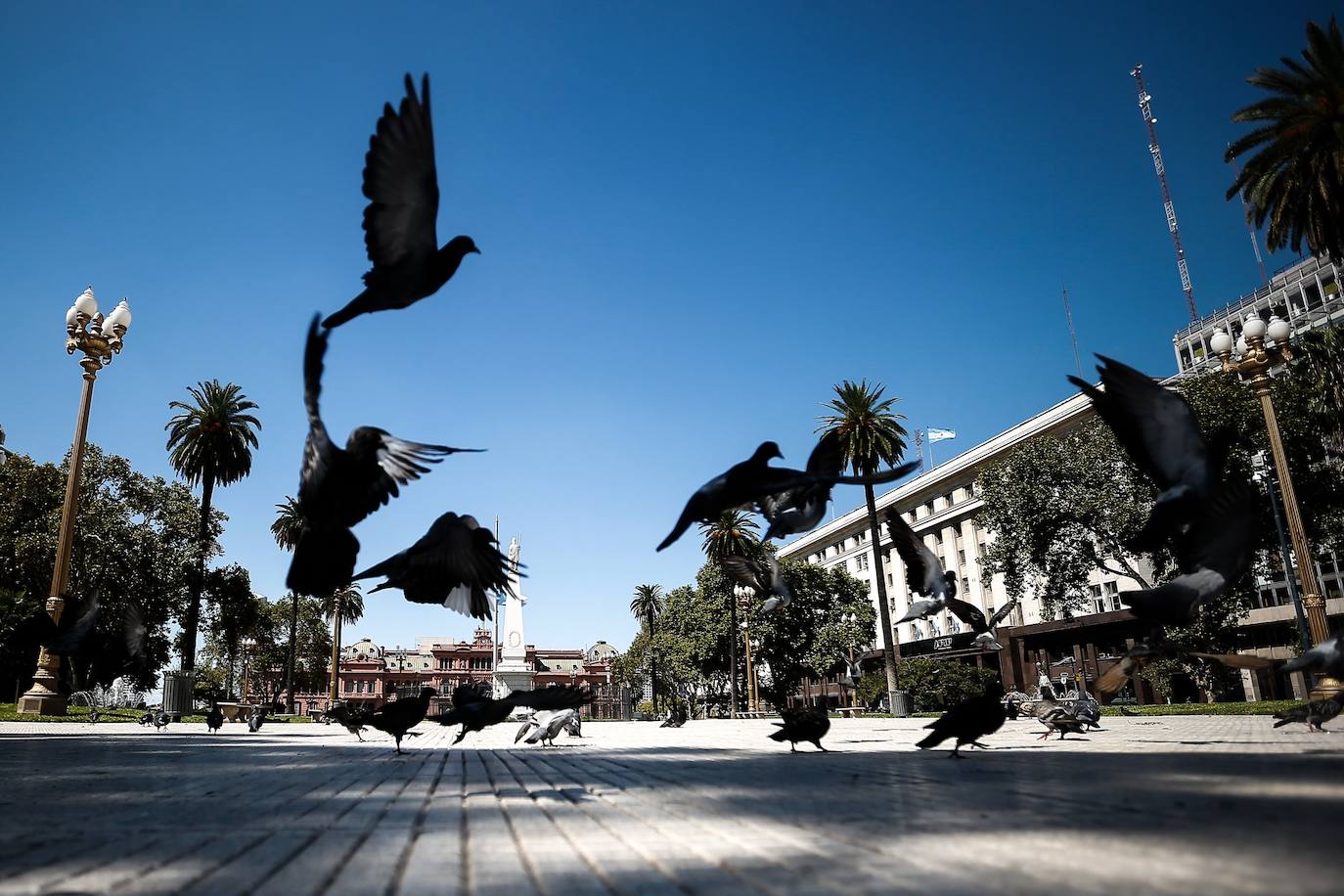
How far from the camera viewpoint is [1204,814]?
12.2ft

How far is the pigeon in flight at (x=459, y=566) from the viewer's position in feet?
30.8

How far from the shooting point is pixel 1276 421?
18844 mm

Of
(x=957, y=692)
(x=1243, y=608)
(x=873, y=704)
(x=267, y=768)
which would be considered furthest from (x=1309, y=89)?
(x=873, y=704)

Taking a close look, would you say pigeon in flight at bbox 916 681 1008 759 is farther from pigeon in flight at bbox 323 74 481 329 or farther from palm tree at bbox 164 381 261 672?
palm tree at bbox 164 381 261 672

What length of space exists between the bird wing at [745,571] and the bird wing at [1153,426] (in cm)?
676

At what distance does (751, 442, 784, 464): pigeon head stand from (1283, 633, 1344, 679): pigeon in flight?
6.03m

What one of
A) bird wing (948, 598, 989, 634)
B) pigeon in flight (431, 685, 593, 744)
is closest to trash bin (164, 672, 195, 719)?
pigeon in flight (431, 685, 593, 744)

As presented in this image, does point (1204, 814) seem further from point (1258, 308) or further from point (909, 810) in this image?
point (1258, 308)

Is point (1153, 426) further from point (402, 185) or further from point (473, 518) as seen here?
point (402, 185)

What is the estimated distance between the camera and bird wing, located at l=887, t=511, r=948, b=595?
12.3 metres

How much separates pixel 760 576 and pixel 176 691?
29.2 metres

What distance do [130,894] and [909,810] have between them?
3.52 metres

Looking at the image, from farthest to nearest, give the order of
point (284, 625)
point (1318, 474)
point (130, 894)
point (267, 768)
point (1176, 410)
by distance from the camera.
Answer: point (284, 625) → point (1318, 474) → point (267, 768) → point (1176, 410) → point (130, 894)

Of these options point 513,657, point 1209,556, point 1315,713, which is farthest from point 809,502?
point 513,657
